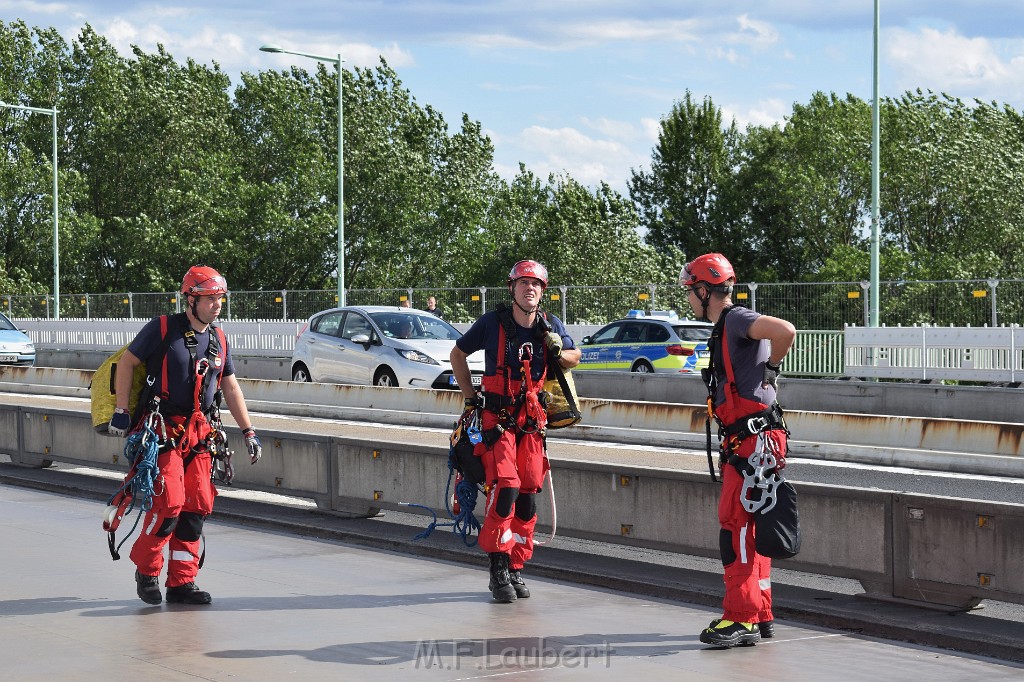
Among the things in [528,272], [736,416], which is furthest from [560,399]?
[736,416]

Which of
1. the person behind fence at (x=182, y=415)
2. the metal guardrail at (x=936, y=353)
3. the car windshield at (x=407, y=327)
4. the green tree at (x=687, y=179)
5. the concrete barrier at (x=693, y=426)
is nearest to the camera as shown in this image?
the person behind fence at (x=182, y=415)

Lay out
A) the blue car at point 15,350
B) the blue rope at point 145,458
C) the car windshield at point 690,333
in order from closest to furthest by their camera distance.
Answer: the blue rope at point 145,458 < the car windshield at point 690,333 < the blue car at point 15,350

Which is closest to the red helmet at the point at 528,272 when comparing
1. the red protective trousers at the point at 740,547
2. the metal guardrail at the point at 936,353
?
the red protective trousers at the point at 740,547

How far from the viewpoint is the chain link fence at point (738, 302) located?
2889cm

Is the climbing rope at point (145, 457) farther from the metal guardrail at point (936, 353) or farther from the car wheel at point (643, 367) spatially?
the metal guardrail at point (936, 353)

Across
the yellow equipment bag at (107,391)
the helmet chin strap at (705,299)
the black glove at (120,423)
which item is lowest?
the black glove at (120,423)

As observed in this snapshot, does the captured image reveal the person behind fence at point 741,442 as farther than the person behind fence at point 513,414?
No

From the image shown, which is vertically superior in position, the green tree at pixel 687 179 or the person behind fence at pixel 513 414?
the green tree at pixel 687 179

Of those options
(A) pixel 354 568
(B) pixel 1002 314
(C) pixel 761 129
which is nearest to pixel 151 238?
(C) pixel 761 129

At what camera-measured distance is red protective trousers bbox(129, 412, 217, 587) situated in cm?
802

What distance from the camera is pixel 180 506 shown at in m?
8.04

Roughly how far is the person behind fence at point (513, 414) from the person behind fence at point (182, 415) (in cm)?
133

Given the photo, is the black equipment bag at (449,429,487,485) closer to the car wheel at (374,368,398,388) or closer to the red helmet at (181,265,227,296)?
the red helmet at (181,265,227,296)

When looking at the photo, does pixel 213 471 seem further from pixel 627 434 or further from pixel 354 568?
pixel 627 434
